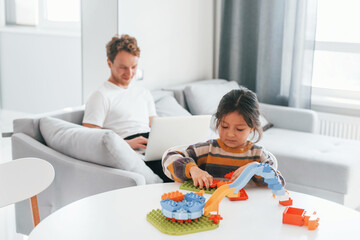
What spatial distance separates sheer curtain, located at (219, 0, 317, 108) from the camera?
396 cm

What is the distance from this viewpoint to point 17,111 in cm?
466

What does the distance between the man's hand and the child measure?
772 millimetres

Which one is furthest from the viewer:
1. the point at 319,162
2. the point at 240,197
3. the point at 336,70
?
the point at 336,70

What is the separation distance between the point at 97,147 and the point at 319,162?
1.49 meters

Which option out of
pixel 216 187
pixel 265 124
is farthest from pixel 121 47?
pixel 265 124

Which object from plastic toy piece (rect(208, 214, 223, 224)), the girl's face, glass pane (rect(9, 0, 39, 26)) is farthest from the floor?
plastic toy piece (rect(208, 214, 223, 224))

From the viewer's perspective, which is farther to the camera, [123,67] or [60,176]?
[123,67]

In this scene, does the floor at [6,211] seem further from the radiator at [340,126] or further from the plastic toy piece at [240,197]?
the radiator at [340,126]

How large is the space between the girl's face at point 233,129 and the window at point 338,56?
2.46m

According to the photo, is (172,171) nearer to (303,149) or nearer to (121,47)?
(121,47)

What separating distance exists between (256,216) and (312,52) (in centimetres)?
265

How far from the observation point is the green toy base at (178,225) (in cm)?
142

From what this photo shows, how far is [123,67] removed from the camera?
9.32ft

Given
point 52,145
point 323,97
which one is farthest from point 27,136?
point 323,97
